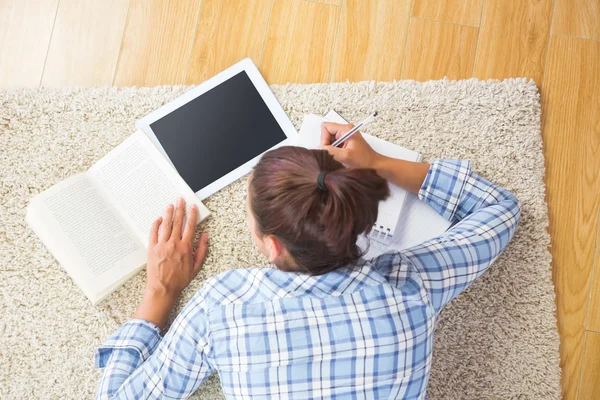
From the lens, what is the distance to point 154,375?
2.71 ft

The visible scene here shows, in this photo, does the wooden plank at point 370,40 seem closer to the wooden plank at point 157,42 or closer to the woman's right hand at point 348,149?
the woman's right hand at point 348,149

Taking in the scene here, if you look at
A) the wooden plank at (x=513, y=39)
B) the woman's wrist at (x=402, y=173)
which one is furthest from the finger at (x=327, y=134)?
the wooden plank at (x=513, y=39)

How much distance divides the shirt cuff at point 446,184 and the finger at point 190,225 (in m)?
0.48

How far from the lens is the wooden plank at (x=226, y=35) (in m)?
1.15

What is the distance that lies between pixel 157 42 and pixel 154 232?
47 centimetres

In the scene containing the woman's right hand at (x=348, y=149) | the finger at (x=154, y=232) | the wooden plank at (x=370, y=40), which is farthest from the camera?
the wooden plank at (x=370, y=40)

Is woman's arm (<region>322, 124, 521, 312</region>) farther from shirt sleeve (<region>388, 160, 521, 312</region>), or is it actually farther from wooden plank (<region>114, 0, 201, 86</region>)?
wooden plank (<region>114, 0, 201, 86</region>)

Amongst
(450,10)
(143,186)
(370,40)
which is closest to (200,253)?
(143,186)

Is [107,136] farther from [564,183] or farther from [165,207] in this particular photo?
[564,183]

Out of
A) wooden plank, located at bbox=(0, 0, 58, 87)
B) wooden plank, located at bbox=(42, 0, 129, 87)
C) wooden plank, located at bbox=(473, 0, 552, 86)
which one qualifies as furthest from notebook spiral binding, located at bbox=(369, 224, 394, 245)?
wooden plank, located at bbox=(0, 0, 58, 87)

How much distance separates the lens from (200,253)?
1066 millimetres

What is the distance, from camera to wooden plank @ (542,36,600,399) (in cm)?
107

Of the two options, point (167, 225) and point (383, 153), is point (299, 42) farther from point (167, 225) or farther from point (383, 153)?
point (167, 225)

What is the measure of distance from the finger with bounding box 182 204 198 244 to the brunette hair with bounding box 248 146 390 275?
0.46 metres
